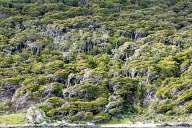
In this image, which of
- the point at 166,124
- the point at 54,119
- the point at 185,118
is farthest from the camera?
the point at 54,119

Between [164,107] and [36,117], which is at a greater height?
[164,107]

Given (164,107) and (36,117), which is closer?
(36,117)

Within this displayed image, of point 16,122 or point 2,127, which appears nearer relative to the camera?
point 2,127

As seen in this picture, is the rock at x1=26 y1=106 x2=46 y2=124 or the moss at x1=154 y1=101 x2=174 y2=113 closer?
the rock at x1=26 y1=106 x2=46 y2=124

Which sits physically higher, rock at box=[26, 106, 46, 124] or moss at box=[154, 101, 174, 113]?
moss at box=[154, 101, 174, 113]

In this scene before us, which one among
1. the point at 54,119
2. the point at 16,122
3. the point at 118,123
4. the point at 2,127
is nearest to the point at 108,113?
the point at 118,123

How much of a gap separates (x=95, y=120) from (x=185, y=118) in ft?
103

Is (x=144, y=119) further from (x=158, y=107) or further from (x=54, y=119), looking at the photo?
(x=54, y=119)

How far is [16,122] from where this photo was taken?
195 metres

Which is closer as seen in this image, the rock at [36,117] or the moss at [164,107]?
the rock at [36,117]

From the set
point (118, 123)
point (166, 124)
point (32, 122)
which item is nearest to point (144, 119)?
point (118, 123)

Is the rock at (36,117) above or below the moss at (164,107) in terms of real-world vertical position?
below

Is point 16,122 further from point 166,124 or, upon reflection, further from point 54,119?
point 166,124

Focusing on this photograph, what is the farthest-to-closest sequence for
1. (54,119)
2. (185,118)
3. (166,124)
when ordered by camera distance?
(54,119), (185,118), (166,124)
